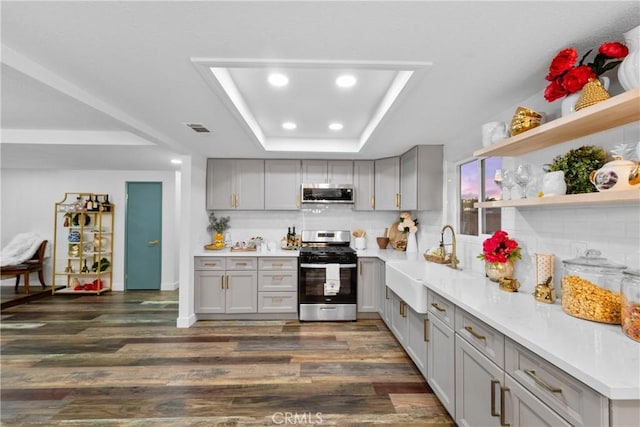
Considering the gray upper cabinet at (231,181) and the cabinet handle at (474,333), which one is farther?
the gray upper cabinet at (231,181)

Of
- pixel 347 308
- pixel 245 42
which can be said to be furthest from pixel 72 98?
pixel 347 308

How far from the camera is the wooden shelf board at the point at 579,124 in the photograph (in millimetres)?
1225

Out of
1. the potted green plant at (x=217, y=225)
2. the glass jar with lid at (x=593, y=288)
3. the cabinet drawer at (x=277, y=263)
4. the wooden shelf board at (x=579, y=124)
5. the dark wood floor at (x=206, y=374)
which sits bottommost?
the dark wood floor at (x=206, y=374)

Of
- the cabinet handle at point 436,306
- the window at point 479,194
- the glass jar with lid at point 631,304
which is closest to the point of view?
the glass jar with lid at point 631,304

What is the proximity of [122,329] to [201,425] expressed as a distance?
2.33m

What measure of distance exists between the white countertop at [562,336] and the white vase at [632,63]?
1047 mm

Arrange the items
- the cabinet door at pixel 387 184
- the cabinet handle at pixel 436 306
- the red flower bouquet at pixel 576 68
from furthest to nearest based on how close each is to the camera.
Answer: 1. the cabinet door at pixel 387 184
2. the cabinet handle at pixel 436 306
3. the red flower bouquet at pixel 576 68

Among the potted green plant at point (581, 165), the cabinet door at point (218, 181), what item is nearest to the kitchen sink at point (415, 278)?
the potted green plant at point (581, 165)

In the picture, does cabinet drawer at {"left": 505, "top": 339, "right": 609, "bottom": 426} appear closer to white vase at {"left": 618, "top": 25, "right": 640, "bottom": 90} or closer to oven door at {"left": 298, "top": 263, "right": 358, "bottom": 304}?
white vase at {"left": 618, "top": 25, "right": 640, "bottom": 90}

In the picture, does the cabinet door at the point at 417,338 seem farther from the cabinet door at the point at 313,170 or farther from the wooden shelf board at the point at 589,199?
the cabinet door at the point at 313,170

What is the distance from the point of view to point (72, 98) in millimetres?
1995

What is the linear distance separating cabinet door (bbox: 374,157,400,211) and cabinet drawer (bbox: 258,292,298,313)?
68.5 inches

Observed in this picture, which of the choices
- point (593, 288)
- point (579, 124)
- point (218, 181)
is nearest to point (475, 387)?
point (593, 288)

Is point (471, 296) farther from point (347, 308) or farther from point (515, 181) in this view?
point (347, 308)
